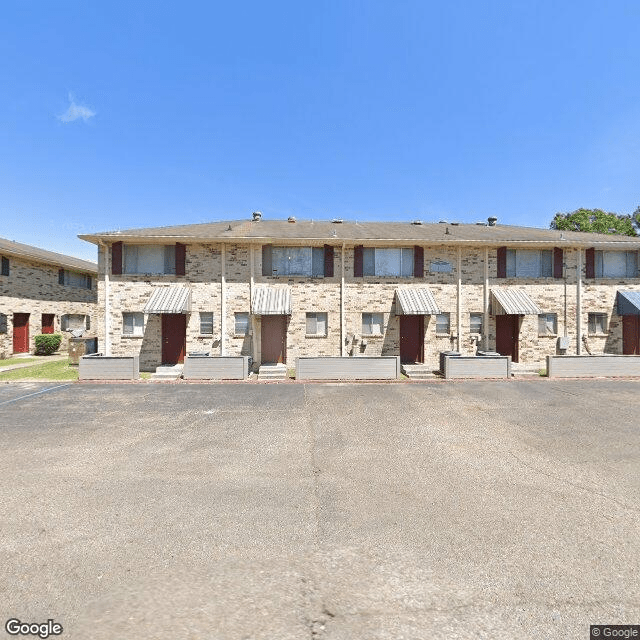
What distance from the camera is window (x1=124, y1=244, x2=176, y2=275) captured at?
16.1m

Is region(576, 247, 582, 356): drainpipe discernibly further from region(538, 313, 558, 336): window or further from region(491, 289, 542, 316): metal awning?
region(491, 289, 542, 316): metal awning

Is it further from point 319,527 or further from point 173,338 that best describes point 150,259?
point 319,527

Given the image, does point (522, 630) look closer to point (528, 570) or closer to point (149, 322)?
point (528, 570)

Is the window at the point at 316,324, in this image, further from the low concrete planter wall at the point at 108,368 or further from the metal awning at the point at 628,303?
the metal awning at the point at 628,303

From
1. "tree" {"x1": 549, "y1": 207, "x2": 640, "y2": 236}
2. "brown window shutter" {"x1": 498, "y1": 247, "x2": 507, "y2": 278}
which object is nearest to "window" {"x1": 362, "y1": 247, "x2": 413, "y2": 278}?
"brown window shutter" {"x1": 498, "y1": 247, "x2": 507, "y2": 278}

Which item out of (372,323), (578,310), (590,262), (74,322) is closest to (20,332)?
(74,322)

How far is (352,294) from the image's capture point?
16.5 metres

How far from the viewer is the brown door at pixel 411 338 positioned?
16.5 metres

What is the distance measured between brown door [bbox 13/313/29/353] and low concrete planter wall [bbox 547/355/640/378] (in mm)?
31348

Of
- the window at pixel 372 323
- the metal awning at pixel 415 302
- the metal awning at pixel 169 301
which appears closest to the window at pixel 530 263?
the metal awning at pixel 415 302

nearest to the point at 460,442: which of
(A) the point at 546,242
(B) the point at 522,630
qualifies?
(B) the point at 522,630

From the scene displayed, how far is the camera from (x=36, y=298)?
859 inches

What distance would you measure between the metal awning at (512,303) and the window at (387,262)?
479 centimetres

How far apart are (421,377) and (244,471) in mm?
10771
